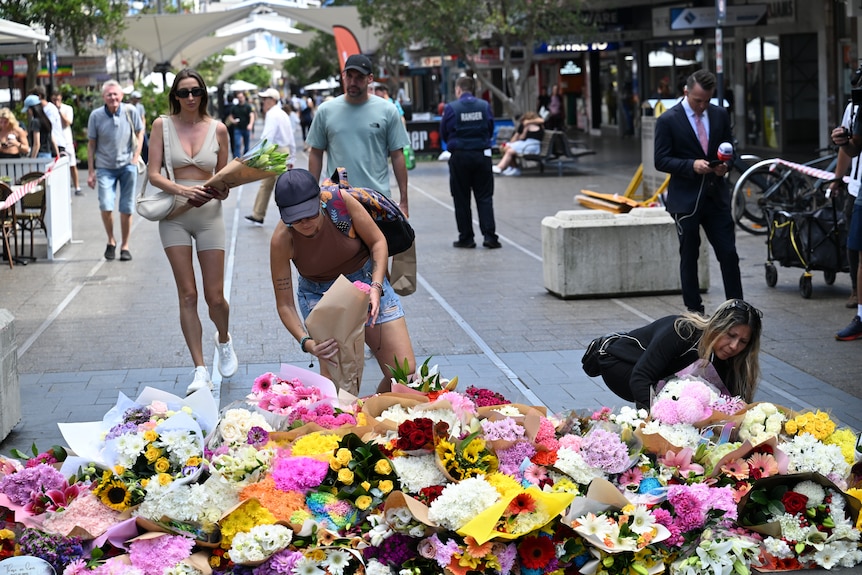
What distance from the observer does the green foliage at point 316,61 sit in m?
54.3

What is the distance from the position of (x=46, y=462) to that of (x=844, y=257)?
721 cm

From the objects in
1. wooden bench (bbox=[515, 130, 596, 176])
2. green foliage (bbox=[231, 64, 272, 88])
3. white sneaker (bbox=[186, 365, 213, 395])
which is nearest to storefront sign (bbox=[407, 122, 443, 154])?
wooden bench (bbox=[515, 130, 596, 176])

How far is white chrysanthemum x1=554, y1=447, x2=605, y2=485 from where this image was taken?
442cm

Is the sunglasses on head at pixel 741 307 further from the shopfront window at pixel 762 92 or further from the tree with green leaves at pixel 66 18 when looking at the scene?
the tree with green leaves at pixel 66 18

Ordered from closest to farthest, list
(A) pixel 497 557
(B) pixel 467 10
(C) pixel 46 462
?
(A) pixel 497 557 → (C) pixel 46 462 → (B) pixel 467 10

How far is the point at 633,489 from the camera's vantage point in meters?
4.47

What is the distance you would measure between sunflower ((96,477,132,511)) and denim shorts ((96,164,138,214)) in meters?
9.55

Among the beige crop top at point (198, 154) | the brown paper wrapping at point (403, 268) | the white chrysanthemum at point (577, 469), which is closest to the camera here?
the white chrysanthemum at point (577, 469)

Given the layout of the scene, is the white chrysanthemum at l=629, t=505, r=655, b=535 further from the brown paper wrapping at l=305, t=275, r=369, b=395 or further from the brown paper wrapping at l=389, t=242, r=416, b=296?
the brown paper wrapping at l=389, t=242, r=416, b=296

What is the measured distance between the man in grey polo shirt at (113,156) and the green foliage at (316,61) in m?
40.1

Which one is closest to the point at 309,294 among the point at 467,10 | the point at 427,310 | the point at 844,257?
the point at 427,310

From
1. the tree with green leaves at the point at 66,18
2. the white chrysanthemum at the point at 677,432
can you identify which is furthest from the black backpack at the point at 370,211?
the tree with green leaves at the point at 66,18

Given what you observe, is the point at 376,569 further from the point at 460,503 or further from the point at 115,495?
the point at 115,495

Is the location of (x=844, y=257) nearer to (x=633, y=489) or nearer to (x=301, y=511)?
(x=633, y=489)
